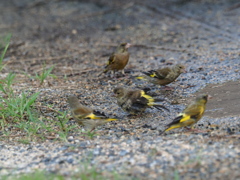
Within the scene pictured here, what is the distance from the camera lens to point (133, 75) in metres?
9.07

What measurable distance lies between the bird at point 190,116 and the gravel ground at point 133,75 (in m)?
0.14

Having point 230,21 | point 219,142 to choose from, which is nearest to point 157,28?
point 230,21

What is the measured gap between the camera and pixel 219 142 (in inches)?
191

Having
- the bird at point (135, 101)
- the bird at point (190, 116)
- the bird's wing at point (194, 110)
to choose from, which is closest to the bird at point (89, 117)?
the bird at point (135, 101)

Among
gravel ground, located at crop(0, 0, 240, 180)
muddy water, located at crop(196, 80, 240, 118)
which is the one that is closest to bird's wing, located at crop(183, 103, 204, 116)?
gravel ground, located at crop(0, 0, 240, 180)

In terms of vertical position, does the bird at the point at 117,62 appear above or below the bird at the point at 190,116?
below

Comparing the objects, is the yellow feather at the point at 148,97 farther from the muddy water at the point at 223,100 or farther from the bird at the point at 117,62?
the bird at the point at 117,62

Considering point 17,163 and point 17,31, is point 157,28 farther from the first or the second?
point 17,163

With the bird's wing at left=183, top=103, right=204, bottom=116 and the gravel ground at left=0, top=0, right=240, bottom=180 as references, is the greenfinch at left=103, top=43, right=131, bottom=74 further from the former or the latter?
the bird's wing at left=183, top=103, right=204, bottom=116

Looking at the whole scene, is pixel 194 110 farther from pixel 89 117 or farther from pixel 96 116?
pixel 89 117

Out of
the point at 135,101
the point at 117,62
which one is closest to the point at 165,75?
the point at 135,101

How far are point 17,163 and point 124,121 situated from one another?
1922 mm

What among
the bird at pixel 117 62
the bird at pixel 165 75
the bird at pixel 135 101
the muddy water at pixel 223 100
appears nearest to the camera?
the muddy water at pixel 223 100

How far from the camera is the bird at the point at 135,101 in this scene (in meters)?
6.48
